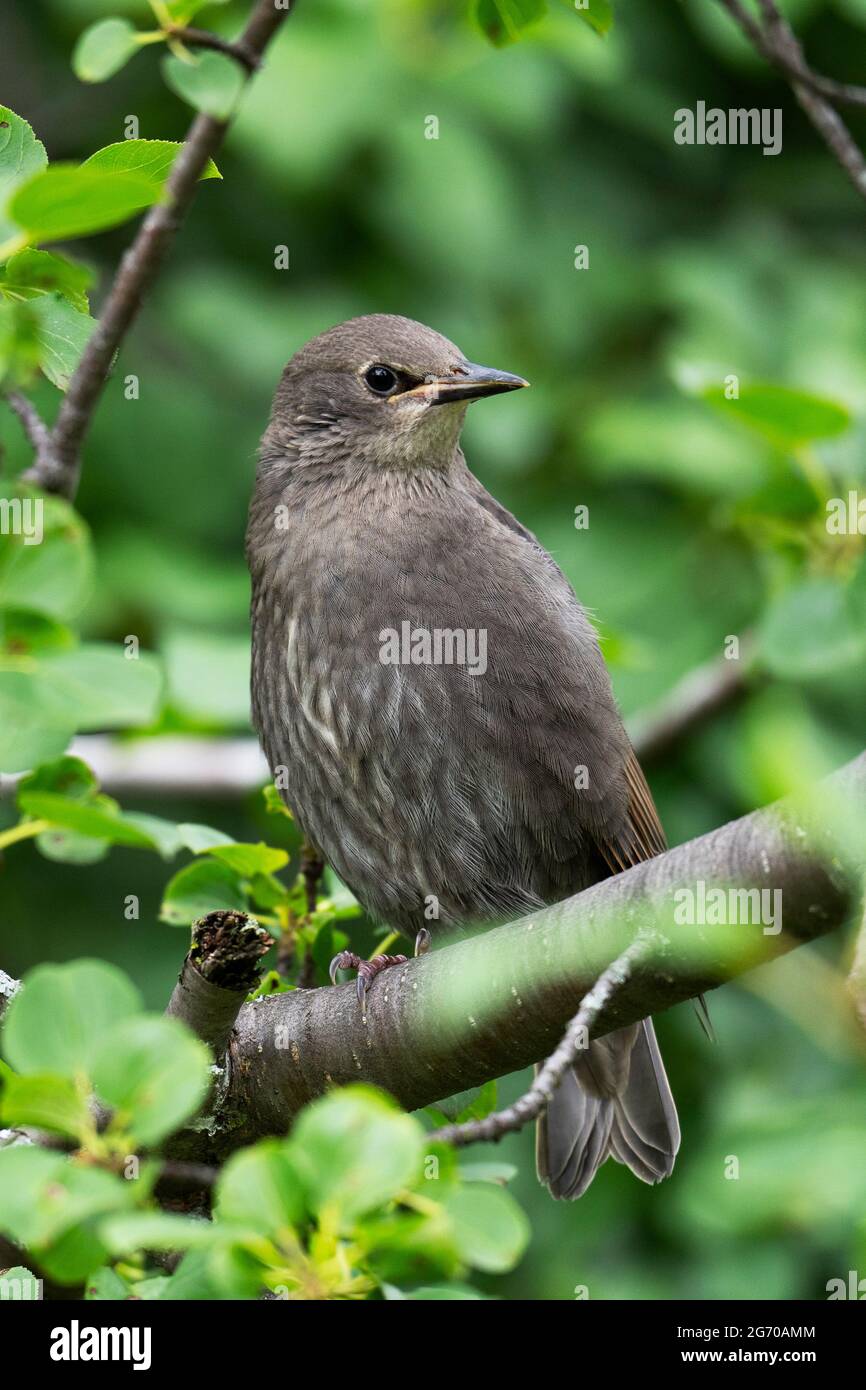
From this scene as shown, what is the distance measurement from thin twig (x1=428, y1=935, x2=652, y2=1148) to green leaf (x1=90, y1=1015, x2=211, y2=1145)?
245 mm

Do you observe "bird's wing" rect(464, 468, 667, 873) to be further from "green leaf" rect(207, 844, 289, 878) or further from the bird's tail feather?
"green leaf" rect(207, 844, 289, 878)

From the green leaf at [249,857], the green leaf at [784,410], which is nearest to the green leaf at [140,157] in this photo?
the green leaf at [249,857]

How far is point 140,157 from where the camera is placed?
72.9 inches

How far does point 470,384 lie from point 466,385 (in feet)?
0.03

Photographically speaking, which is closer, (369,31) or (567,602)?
(567,602)

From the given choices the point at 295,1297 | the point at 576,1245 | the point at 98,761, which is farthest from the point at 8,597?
the point at 576,1245

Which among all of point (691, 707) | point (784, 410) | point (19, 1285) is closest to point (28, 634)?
point (19, 1285)

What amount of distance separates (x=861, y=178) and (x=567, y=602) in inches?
57.8

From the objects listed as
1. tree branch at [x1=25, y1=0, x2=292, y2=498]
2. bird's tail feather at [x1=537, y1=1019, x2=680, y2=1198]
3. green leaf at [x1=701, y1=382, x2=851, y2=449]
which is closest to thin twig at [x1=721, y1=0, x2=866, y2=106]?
green leaf at [x1=701, y1=382, x2=851, y2=449]

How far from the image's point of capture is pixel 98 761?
472 cm

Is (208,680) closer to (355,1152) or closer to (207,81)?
(207,81)

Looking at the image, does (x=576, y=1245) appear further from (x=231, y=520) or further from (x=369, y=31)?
(x=369, y=31)

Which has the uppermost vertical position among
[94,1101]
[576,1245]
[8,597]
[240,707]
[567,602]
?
[567,602]

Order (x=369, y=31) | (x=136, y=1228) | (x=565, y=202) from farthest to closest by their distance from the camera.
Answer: (x=565, y=202)
(x=369, y=31)
(x=136, y=1228)
